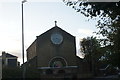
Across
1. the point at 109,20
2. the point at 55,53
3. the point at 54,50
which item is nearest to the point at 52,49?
the point at 54,50

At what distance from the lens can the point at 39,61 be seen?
70.8 meters

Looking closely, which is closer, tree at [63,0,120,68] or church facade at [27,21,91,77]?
tree at [63,0,120,68]

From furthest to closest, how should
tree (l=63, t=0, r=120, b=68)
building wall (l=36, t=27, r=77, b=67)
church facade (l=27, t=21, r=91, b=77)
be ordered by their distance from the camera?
building wall (l=36, t=27, r=77, b=67) → church facade (l=27, t=21, r=91, b=77) → tree (l=63, t=0, r=120, b=68)

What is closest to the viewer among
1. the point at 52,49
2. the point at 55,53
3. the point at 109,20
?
the point at 109,20

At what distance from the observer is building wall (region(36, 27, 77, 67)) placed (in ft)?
233

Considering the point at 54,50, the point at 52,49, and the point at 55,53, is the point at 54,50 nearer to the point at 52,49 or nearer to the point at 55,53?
the point at 52,49

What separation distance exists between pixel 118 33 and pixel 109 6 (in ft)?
26.5

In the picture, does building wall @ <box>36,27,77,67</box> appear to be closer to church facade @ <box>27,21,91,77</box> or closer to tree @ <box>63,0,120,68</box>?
church facade @ <box>27,21,91,77</box>

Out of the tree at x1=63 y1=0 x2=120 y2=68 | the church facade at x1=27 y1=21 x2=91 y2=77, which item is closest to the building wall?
the church facade at x1=27 y1=21 x2=91 y2=77

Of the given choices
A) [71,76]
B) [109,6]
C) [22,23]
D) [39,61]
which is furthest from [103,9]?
[39,61]

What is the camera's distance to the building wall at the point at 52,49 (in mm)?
71125

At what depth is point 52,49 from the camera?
7169 centimetres

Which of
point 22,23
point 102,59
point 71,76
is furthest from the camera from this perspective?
point 71,76

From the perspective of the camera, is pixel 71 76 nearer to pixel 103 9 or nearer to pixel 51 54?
pixel 51 54
